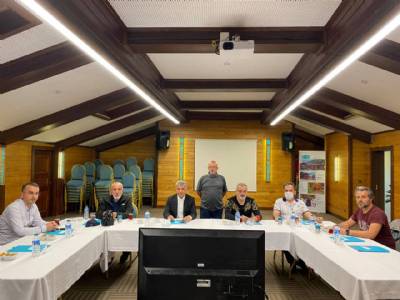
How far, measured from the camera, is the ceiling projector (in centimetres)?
338

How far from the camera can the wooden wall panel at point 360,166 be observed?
29.3ft

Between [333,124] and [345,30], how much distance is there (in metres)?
6.10

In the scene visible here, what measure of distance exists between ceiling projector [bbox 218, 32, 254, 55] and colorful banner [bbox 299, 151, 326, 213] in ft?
24.6

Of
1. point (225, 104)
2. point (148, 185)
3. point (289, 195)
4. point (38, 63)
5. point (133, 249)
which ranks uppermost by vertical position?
point (225, 104)

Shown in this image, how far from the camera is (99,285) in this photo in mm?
4273

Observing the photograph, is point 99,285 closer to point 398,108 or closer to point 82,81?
point 82,81

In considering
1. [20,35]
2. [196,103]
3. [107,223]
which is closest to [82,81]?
Result: [20,35]

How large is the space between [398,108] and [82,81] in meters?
5.60

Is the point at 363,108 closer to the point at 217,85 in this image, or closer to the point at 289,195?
the point at 289,195

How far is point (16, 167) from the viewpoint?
7.15 meters

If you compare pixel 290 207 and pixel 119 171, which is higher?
pixel 119 171

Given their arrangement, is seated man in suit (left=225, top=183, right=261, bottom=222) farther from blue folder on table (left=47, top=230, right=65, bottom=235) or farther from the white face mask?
blue folder on table (left=47, top=230, right=65, bottom=235)

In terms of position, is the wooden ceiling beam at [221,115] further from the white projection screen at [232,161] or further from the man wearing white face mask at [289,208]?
the man wearing white face mask at [289,208]

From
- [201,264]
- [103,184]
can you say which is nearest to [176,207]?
[201,264]
